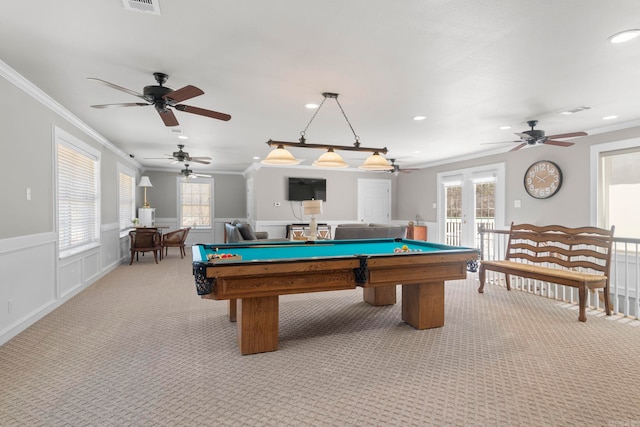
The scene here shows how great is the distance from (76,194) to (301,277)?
12.8 ft

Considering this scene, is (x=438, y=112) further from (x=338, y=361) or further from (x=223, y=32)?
(x=338, y=361)

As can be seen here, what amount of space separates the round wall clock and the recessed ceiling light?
375 cm

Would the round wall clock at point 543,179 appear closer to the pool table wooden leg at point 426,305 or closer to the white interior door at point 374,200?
the pool table wooden leg at point 426,305

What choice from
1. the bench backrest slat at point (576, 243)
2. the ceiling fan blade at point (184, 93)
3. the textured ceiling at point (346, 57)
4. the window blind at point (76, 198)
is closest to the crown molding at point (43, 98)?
the textured ceiling at point (346, 57)

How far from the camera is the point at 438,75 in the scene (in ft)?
10.1

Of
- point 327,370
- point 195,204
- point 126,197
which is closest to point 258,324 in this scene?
point 327,370

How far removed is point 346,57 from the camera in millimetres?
2688

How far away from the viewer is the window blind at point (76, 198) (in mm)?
4309

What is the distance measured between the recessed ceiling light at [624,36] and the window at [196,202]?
9.54 m

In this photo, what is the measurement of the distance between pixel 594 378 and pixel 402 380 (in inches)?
52.5

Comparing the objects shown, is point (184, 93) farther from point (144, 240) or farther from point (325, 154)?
point (144, 240)

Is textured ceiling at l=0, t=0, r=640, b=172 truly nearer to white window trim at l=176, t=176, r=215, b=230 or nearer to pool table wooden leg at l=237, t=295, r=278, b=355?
pool table wooden leg at l=237, t=295, r=278, b=355

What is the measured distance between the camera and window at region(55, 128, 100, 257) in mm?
4248

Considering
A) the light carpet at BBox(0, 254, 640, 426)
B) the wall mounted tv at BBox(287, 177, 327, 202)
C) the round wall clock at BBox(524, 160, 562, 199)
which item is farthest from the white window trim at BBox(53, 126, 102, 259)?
the round wall clock at BBox(524, 160, 562, 199)
